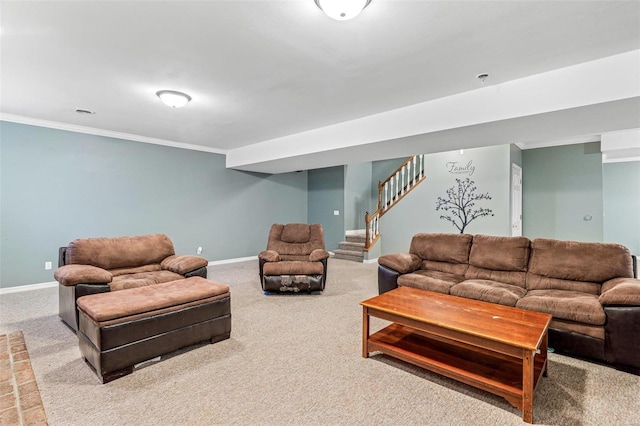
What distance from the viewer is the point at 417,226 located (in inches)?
265

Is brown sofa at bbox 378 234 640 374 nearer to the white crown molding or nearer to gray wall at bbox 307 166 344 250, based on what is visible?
gray wall at bbox 307 166 344 250

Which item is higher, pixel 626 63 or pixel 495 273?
pixel 626 63

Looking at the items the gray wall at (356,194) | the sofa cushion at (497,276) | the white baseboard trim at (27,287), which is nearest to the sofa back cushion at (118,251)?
the white baseboard trim at (27,287)

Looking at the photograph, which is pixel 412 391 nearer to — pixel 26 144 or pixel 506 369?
pixel 506 369

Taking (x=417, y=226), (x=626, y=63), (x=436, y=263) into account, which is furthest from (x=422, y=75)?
(x=417, y=226)

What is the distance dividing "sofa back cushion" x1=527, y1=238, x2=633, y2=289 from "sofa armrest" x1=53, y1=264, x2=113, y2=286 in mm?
4307

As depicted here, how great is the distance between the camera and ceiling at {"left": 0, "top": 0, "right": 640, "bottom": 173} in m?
2.11

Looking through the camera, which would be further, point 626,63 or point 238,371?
point 626,63

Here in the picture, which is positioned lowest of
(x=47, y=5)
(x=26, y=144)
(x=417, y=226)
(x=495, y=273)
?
(x=495, y=273)

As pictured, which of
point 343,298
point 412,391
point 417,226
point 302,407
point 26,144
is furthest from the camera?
point 417,226

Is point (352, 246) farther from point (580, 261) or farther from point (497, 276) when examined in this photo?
point (580, 261)

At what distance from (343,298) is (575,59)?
3519mm

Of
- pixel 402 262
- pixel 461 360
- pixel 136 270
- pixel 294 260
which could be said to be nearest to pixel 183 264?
pixel 136 270

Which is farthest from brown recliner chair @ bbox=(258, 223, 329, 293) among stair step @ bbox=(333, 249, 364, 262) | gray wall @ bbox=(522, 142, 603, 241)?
gray wall @ bbox=(522, 142, 603, 241)
